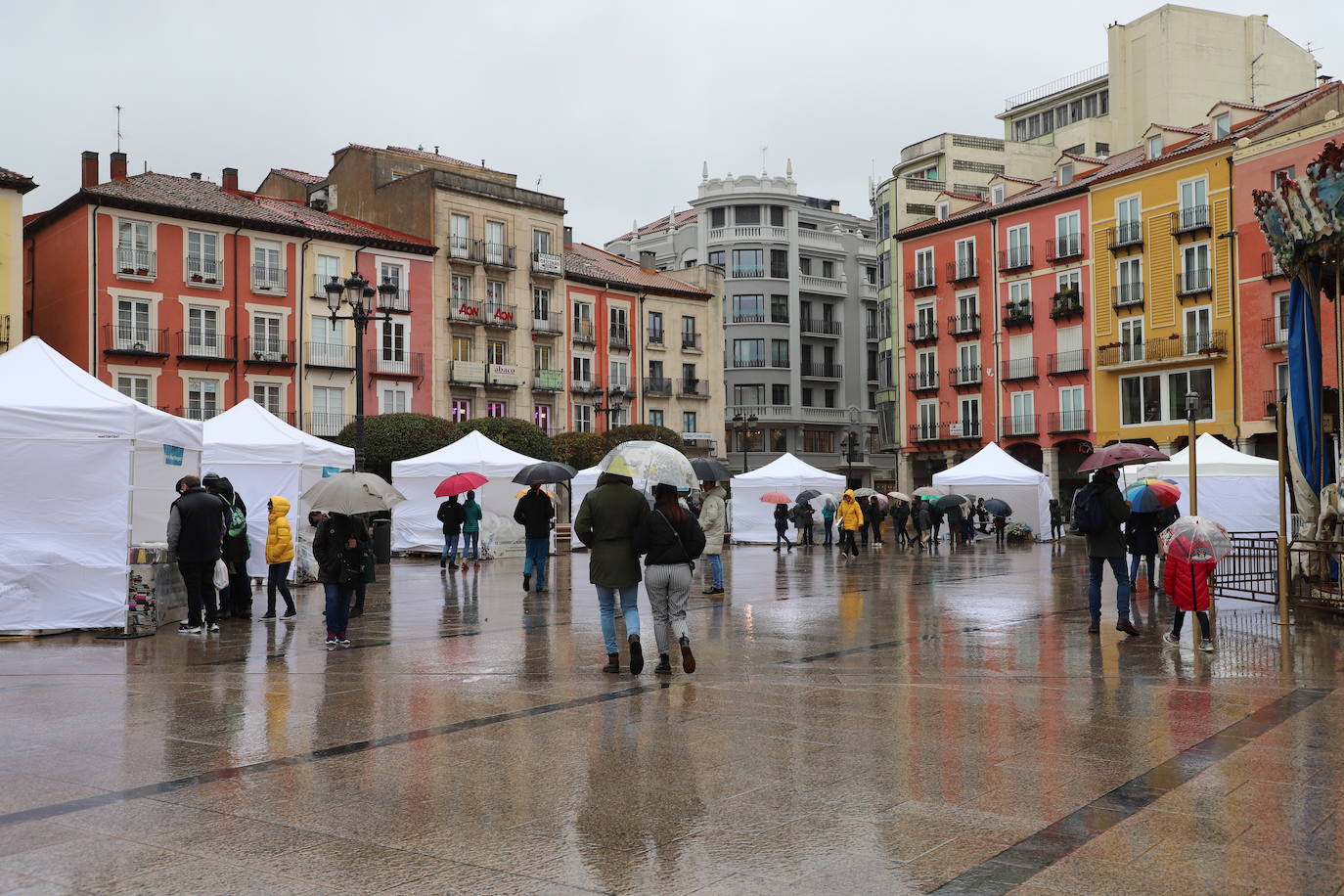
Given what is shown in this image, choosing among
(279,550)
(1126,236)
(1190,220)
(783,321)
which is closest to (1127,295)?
(1126,236)

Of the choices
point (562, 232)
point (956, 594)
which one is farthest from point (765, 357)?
point (956, 594)

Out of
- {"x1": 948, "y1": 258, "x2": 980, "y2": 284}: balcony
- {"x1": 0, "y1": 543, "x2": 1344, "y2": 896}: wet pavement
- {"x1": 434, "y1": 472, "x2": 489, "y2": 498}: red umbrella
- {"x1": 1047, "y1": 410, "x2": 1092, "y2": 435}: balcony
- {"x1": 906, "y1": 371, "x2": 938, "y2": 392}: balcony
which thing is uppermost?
{"x1": 948, "y1": 258, "x2": 980, "y2": 284}: balcony

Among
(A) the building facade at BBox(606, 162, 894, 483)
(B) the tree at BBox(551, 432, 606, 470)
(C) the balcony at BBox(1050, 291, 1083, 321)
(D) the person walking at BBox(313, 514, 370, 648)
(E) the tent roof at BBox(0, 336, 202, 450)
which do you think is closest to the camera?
(D) the person walking at BBox(313, 514, 370, 648)

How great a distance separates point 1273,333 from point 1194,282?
3762 mm

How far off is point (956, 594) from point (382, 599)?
8171 mm

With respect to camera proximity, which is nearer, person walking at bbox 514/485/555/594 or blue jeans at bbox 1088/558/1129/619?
blue jeans at bbox 1088/558/1129/619

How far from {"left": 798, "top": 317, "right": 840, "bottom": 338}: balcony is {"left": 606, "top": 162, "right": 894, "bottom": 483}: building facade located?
6 cm

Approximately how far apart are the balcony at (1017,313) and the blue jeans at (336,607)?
44.1 m

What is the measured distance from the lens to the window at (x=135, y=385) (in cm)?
4159

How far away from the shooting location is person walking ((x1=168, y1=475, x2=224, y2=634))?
12930 mm

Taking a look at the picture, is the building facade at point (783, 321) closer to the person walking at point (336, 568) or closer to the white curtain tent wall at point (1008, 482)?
the white curtain tent wall at point (1008, 482)

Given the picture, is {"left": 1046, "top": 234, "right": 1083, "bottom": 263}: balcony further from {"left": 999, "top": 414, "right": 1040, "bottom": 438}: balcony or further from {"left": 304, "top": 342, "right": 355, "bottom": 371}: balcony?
{"left": 304, "top": 342, "right": 355, "bottom": 371}: balcony

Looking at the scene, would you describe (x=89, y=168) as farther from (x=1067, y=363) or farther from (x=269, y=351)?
(x=1067, y=363)

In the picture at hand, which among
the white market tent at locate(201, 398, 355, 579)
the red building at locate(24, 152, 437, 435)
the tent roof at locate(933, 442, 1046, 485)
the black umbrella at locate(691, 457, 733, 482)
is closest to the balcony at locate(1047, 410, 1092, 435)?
the tent roof at locate(933, 442, 1046, 485)
